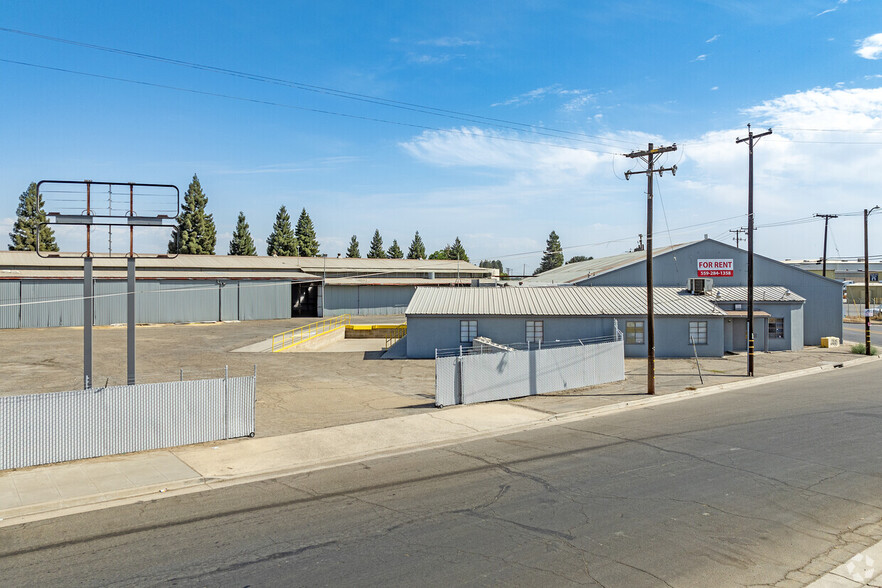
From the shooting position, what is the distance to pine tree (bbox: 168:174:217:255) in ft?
294

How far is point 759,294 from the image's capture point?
1612 inches

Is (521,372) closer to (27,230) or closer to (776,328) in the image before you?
(776,328)

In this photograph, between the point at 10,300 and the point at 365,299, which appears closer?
the point at 10,300

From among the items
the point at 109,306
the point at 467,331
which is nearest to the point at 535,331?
the point at 467,331

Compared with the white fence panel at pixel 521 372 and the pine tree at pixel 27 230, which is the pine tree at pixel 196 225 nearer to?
the pine tree at pixel 27 230

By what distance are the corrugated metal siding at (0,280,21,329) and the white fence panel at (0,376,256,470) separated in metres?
42.3

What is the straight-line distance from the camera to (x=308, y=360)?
103 feet

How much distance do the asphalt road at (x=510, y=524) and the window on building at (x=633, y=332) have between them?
797 inches

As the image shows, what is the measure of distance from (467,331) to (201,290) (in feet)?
92.3

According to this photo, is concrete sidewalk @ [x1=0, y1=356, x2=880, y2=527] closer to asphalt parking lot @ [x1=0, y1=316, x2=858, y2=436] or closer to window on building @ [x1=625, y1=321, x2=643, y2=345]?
asphalt parking lot @ [x1=0, y1=316, x2=858, y2=436]

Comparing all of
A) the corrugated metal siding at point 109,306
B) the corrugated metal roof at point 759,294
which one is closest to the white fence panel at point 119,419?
the corrugated metal roof at point 759,294

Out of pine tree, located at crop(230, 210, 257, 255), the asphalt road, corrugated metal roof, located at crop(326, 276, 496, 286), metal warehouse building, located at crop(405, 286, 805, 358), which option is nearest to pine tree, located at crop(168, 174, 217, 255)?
pine tree, located at crop(230, 210, 257, 255)

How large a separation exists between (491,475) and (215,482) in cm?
540

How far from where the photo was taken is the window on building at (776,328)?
1547 inches
